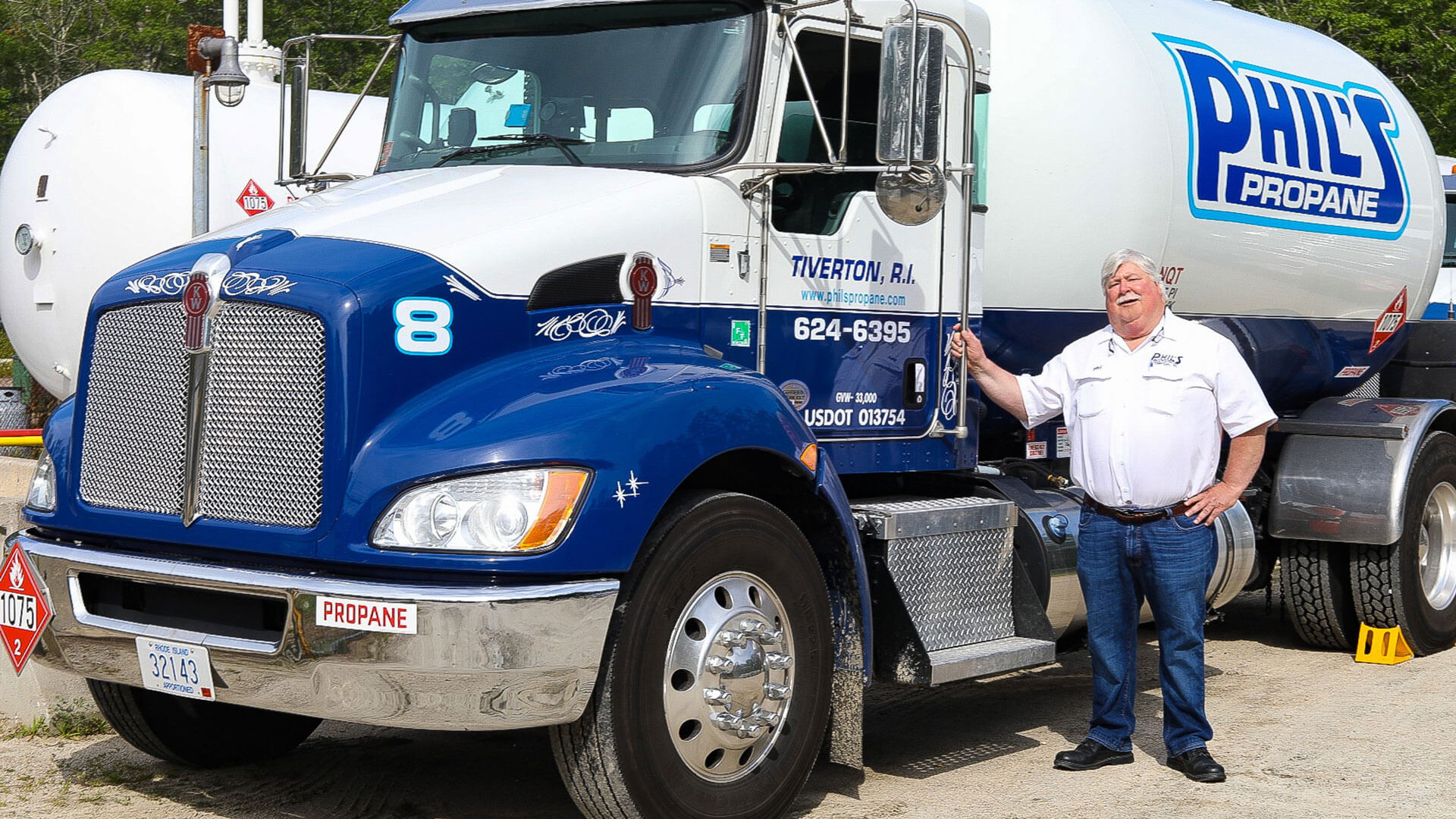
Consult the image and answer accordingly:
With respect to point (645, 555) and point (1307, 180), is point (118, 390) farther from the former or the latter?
point (1307, 180)

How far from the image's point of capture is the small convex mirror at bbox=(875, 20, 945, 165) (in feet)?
17.6

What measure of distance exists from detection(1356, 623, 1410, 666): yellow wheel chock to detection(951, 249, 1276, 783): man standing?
2932mm

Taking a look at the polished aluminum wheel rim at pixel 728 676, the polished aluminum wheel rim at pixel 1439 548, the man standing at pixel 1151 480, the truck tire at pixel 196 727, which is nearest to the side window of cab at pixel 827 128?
the man standing at pixel 1151 480

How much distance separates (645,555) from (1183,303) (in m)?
3.93

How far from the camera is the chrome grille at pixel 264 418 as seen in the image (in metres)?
4.72

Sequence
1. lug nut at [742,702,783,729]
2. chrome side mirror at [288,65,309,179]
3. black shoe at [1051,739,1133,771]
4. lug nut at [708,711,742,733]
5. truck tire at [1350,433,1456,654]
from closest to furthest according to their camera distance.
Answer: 1. lug nut at [708,711,742,733]
2. lug nut at [742,702,783,729]
3. black shoe at [1051,739,1133,771]
4. chrome side mirror at [288,65,309,179]
5. truck tire at [1350,433,1456,654]

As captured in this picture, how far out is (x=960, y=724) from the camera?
7102 millimetres

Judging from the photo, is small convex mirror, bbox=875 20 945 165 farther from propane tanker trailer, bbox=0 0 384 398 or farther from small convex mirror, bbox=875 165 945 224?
propane tanker trailer, bbox=0 0 384 398

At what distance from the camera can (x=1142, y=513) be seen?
241 inches

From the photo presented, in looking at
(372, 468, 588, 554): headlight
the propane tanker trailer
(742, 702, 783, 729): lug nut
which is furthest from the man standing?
the propane tanker trailer

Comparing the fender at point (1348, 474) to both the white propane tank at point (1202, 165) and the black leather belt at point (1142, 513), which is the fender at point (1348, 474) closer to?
the white propane tank at point (1202, 165)

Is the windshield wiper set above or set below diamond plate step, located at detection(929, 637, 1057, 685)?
above

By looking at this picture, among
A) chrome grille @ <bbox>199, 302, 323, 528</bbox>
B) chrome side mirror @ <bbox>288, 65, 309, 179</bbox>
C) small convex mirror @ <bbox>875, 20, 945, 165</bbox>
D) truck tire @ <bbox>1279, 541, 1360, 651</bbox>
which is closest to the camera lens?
chrome grille @ <bbox>199, 302, 323, 528</bbox>

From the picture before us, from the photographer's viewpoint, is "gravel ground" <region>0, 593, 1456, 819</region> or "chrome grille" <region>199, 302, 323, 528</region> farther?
"gravel ground" <region>0, 593, 1456, 819</region>
